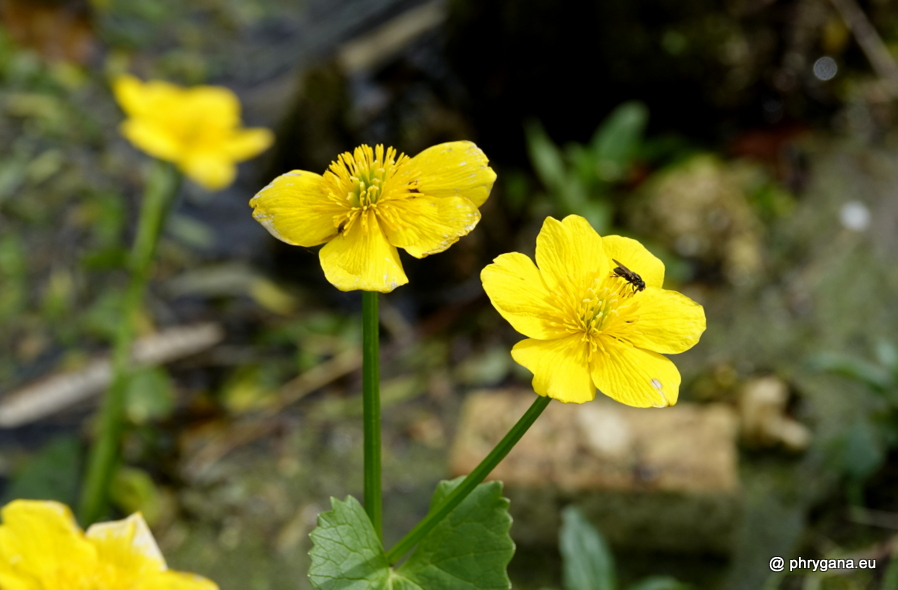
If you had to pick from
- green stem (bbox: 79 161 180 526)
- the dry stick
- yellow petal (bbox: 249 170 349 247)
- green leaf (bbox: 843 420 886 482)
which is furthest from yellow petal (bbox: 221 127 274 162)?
the dry stick

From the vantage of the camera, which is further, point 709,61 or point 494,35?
point 494,35

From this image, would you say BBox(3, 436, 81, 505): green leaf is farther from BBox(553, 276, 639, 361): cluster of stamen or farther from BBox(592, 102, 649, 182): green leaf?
BBox(592, 102, 649, 182): green leaf

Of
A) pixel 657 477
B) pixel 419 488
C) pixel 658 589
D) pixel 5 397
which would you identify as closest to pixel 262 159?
pixel 5 397

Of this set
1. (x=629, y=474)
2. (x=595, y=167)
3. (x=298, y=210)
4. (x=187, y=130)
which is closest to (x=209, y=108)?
(x=187, y=130)

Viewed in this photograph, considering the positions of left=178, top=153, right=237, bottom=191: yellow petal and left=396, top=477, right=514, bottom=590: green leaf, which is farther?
left=178, top=153, right=237, bottom=191: yellow petal

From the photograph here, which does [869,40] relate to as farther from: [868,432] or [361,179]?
[361,179]

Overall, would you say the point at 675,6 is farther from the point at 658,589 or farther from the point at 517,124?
the point at 658,589
